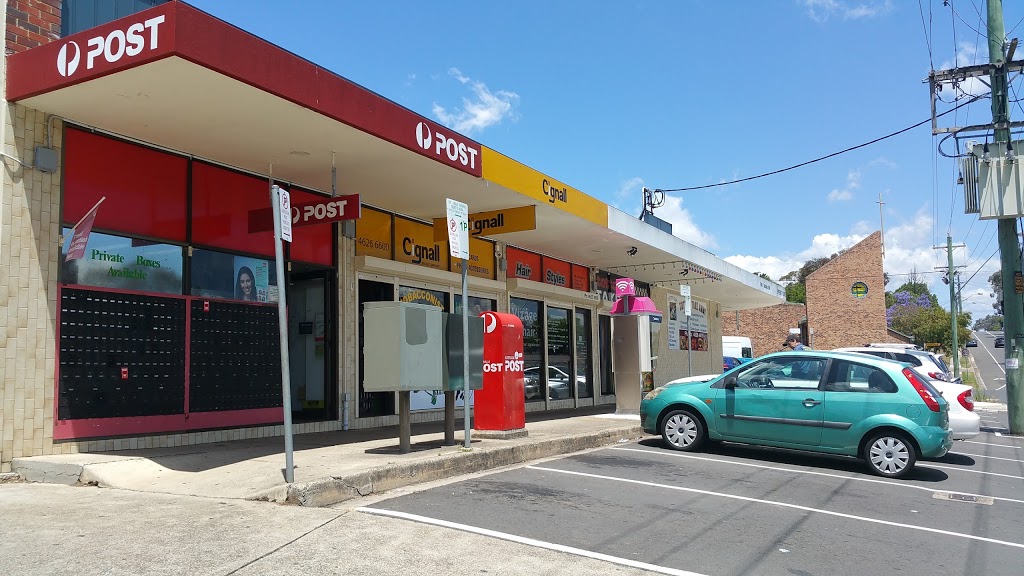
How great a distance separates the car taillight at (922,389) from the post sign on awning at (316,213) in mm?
7497

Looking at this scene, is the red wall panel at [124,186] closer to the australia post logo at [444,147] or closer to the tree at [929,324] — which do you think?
the australia post logo at [444,147]

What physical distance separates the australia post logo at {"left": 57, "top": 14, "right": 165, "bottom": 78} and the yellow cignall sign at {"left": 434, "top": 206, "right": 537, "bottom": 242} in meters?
7.11

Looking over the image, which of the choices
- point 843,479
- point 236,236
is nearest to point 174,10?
point 236,236

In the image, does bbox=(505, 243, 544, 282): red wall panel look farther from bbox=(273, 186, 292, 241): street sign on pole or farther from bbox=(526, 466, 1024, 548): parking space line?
bbox=(273, 186, 292, 241): street sign on pole

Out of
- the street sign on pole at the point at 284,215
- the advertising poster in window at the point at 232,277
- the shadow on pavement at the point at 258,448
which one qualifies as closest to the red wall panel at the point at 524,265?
the shadow on pavement at the point at 258,448

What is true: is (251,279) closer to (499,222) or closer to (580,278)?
(499,222)

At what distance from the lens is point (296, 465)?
26.1 ft

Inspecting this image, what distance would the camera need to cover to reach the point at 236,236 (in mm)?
10547

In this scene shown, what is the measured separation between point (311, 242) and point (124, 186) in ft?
10.4

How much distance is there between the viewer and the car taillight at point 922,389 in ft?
31.8

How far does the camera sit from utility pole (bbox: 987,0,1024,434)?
15938 mm

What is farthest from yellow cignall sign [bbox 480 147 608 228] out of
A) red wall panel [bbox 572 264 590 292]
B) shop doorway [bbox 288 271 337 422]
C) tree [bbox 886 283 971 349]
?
tree [bbox 886 283 971 349]

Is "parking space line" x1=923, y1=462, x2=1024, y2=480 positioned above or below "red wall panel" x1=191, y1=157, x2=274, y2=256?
below

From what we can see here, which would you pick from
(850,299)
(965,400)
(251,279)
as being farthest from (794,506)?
(850,299)
